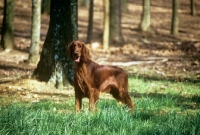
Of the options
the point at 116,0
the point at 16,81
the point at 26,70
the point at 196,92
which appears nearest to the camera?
the point at 196,92

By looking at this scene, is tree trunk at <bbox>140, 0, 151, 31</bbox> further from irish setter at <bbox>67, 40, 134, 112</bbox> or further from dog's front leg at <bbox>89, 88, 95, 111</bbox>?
dog's front leg at <bbox>89, 88, 95, 111</bbox>

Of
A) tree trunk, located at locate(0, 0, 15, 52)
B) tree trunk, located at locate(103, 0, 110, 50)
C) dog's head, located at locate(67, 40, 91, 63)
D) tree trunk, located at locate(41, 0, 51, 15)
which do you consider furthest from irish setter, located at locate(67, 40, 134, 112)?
tree trunk, located at locate(41, 0, 51, 15)

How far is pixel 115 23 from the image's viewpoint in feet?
68.7

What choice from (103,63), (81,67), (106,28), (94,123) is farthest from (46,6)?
(94,123)

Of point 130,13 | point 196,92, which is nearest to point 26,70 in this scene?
point 196,92

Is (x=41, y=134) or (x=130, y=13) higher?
(x=130, y=13)

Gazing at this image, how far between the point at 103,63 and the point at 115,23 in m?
5.66

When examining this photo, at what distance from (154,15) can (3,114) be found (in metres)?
29.1

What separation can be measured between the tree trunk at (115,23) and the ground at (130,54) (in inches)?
21.0

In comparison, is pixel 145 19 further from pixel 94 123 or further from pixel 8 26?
pixel 94 123

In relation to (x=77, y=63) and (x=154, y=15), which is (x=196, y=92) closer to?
(x=77, y=63)

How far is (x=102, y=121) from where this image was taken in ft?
19.4

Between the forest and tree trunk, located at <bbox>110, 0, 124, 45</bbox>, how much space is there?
50 mm

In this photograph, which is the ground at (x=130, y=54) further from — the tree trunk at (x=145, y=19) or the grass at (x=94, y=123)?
the grass at (x=94, y=123)
